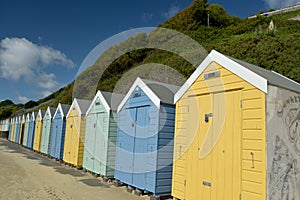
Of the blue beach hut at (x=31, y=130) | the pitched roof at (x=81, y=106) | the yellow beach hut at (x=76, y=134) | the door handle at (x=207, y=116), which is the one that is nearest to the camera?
the door handle at (x=207, y=116)

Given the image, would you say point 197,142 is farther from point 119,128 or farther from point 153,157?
point 119,128

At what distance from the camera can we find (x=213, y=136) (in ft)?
16.6

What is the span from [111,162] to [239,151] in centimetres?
522

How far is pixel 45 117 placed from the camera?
55.0ft

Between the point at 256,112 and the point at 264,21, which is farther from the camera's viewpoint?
the point at 264,21

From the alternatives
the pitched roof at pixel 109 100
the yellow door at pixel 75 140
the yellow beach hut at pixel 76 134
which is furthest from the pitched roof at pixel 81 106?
the pitched roof at pixel 109 100

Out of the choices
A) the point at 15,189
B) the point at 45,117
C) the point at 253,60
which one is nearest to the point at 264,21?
the point at 253,60

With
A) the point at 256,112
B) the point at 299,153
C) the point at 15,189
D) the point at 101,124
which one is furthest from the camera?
the point at 101,124

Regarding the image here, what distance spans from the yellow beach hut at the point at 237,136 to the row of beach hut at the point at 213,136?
0.02 metres

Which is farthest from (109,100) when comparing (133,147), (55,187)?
(55,187)

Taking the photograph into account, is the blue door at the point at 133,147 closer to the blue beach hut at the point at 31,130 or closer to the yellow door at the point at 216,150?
the yellow door at the point at 216,150

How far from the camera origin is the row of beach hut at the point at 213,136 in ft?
14.0

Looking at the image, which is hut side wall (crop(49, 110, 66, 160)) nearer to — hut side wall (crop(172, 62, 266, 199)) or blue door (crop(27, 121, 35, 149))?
blue door (crop(27, 121, 35, 149))

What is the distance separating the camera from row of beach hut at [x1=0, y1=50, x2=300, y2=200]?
14.0 feet
